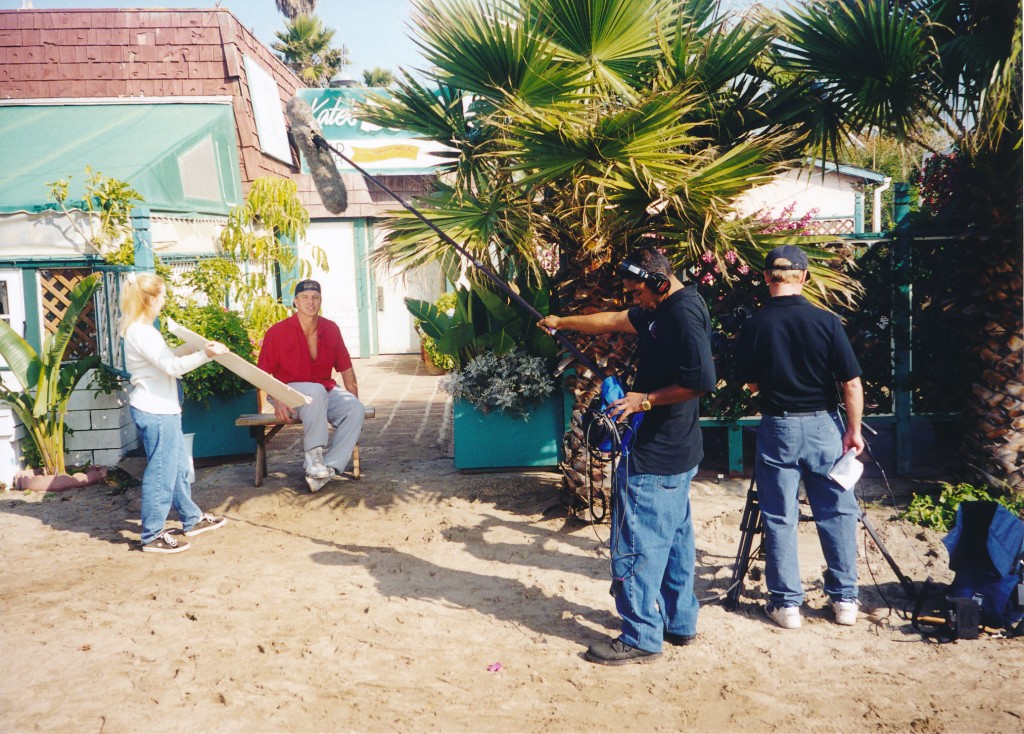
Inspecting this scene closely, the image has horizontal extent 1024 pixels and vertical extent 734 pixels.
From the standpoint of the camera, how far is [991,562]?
4.05 metres

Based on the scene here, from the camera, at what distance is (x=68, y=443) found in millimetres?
7547

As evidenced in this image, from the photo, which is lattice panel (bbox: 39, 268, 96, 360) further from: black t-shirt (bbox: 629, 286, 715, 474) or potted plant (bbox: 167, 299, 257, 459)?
black t-shirt (bbox: 629, 286, 715, 474)

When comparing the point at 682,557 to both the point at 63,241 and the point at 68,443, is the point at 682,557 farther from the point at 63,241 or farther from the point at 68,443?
the point at 63,241

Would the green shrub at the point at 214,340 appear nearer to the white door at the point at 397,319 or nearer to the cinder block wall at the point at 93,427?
the cinder block wall at the point at 93,427

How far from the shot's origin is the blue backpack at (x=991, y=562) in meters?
4.05

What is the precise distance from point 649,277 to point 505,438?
10.5 feet

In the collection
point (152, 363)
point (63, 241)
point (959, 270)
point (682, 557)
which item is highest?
point (63, 241)

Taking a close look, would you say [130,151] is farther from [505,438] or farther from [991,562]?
[991,562]

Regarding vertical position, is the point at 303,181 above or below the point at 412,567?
above

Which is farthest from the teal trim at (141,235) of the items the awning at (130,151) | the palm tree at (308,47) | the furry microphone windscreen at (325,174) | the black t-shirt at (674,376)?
the palm tree at (308,47)

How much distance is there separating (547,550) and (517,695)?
1.87m

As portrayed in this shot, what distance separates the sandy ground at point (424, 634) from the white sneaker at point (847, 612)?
59 millimetres

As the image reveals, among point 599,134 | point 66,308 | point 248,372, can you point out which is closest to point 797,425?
point 599,134

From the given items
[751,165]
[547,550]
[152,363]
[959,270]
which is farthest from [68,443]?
[959,270]
